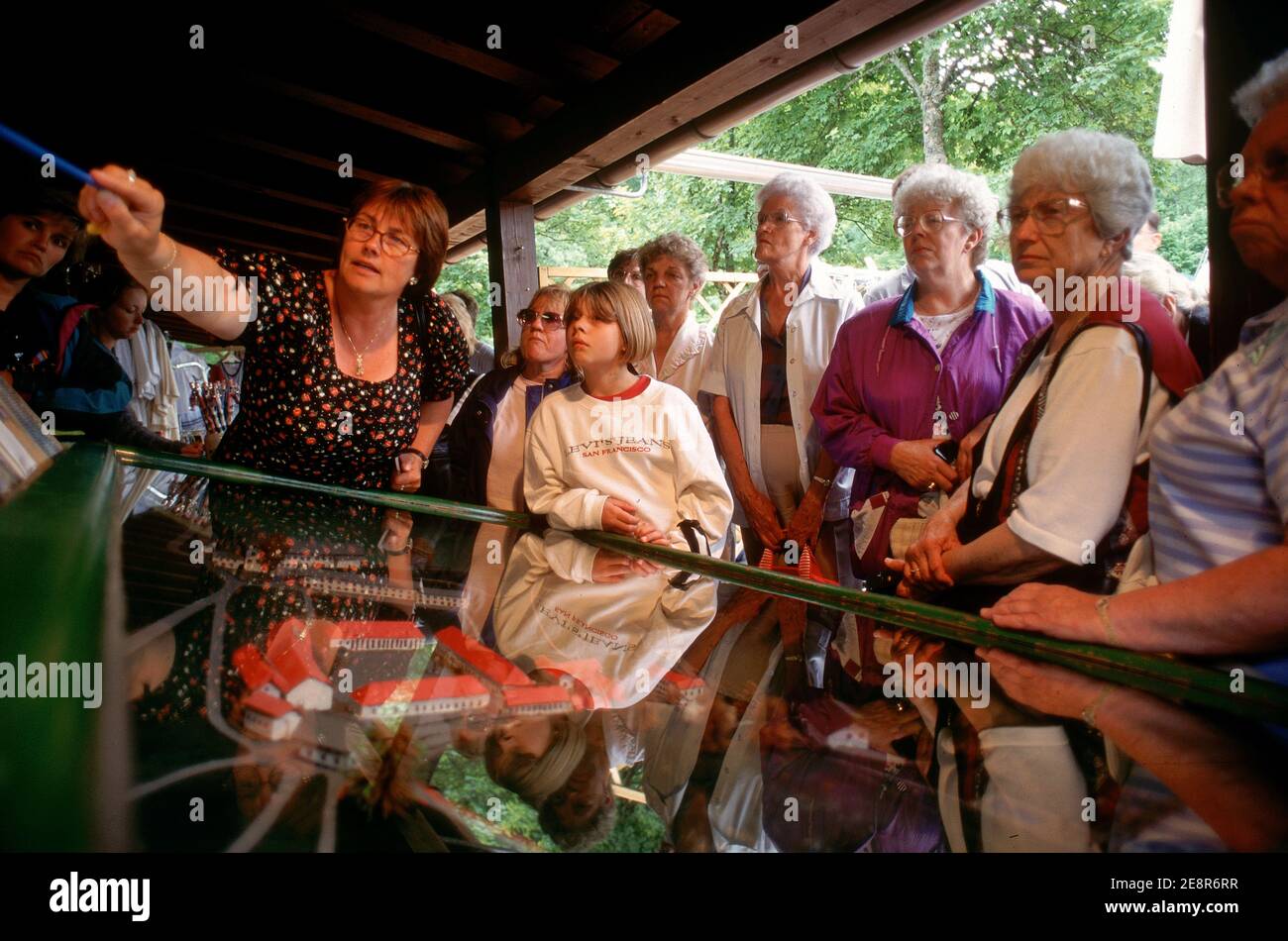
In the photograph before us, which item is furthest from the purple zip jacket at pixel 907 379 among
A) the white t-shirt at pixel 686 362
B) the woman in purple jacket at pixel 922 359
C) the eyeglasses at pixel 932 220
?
the white t-shirt at pixel 686 362

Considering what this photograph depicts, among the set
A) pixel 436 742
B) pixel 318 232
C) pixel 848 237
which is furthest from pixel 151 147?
pixel 848 237

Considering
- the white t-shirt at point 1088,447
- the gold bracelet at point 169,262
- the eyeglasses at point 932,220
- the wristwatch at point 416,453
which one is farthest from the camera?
the wristwatch at point 416,453

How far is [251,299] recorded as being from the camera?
186 centimetres

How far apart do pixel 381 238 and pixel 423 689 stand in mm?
1533

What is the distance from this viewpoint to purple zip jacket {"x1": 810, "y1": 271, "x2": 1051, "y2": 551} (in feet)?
6.72

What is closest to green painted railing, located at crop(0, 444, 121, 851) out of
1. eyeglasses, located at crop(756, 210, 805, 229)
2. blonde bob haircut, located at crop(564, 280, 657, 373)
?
blonde bob haircut, located at crop(564, 280, 657, 373)

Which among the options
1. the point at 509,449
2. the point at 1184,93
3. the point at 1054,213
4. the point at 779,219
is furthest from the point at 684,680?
the point at 779,219

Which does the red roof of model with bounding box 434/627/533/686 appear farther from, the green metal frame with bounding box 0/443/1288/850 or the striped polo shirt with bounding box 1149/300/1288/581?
the striped polo shirt with bounding box 1149/300/1288/581

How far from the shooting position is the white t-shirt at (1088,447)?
1311mm

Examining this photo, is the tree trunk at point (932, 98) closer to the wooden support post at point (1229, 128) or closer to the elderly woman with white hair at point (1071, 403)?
the wooden support post at point (1229, 128)

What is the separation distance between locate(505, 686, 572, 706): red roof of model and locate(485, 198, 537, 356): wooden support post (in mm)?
3295

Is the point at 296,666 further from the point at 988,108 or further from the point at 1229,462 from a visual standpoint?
the point at 988,108

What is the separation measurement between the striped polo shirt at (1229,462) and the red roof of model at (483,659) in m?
0.83
